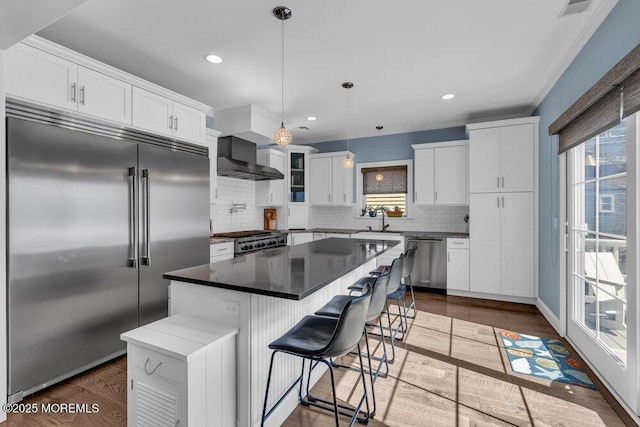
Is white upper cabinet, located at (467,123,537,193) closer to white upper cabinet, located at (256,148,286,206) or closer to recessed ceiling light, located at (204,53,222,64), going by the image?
white upper cabinet, located at (256,148,286,206)

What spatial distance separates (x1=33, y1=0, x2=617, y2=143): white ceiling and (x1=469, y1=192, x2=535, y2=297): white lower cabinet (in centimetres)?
139

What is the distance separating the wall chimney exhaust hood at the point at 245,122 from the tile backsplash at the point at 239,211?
2.79 feet

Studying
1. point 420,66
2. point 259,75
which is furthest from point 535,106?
point 259,75

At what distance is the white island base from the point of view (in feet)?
5.28

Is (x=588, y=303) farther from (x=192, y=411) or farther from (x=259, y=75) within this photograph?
(x=259, y=75)

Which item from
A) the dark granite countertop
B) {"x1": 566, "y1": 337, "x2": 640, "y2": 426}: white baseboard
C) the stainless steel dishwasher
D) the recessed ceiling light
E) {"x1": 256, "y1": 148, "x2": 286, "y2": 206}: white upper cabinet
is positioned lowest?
{"x1": 566, "y1": 337, "x2": 640, "y2": 426}: white baseboard

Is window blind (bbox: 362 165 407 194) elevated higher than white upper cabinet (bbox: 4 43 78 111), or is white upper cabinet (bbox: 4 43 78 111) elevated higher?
white upper cabinet (bbox: 4 43 78 111)

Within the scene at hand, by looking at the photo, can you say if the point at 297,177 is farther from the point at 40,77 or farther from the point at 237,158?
the point at 40,77

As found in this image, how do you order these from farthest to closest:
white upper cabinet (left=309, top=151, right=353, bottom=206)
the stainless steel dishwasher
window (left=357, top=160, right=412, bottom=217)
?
white upper cabinet (left=309, top=151, right=353, bottom=206)
window (left=357, top=160, right=412, bottom=217)
the stainless steel dishwasher

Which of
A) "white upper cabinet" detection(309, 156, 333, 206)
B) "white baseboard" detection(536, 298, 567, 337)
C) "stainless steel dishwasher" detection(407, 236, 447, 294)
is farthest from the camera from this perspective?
"white upper cabinet" detection(309, 156, 333, 206)

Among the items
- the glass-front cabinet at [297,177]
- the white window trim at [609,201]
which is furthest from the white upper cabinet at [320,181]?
the white window trim at [609,201]

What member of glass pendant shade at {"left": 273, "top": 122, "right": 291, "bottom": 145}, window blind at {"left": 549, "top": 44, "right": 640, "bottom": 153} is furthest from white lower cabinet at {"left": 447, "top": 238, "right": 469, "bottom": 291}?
glass pendant shade at {"left": 273, "top": 122, "right": 291, "bottom": 145}

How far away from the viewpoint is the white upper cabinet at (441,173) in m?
4.80

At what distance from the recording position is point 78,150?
230cm
